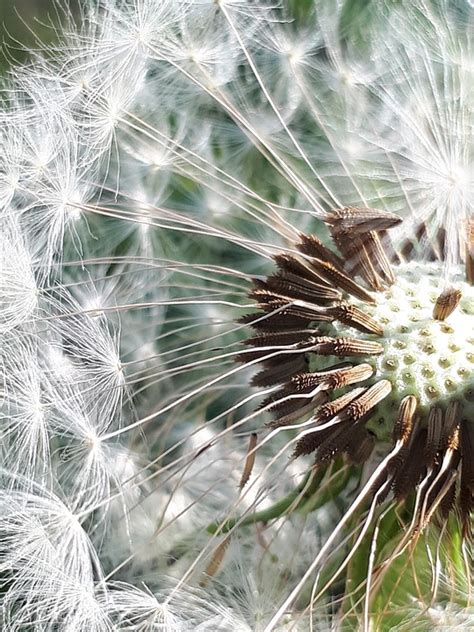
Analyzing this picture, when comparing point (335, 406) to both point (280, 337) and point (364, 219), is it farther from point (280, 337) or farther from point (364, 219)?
point (364, 219)

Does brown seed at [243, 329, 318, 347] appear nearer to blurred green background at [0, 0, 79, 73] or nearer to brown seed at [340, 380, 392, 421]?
brown seed at [340, 380, 392, 421]

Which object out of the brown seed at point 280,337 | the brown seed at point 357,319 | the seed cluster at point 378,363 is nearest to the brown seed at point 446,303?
the seed cluster at point 378,363

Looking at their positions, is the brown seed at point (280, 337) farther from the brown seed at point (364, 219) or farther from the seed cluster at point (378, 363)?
the brown seed at point (364, 219)

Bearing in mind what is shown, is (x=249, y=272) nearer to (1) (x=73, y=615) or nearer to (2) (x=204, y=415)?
(2) (x=204, y=415)

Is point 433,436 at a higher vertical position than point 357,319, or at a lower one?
lower

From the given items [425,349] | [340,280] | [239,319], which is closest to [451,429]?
[425,349]

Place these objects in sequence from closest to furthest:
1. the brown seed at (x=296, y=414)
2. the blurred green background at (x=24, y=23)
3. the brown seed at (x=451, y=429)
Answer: the brown seed at (x=451, y=429)
the brown seed at (x=296, y=414)
the blurred green background at (x=24, y=23)

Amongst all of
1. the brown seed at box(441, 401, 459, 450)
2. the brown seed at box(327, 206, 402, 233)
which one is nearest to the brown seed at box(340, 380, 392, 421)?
the brown seed at box(441, 401, 459, 450)

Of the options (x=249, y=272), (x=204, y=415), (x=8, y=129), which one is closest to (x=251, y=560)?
(x=204, y=415)
